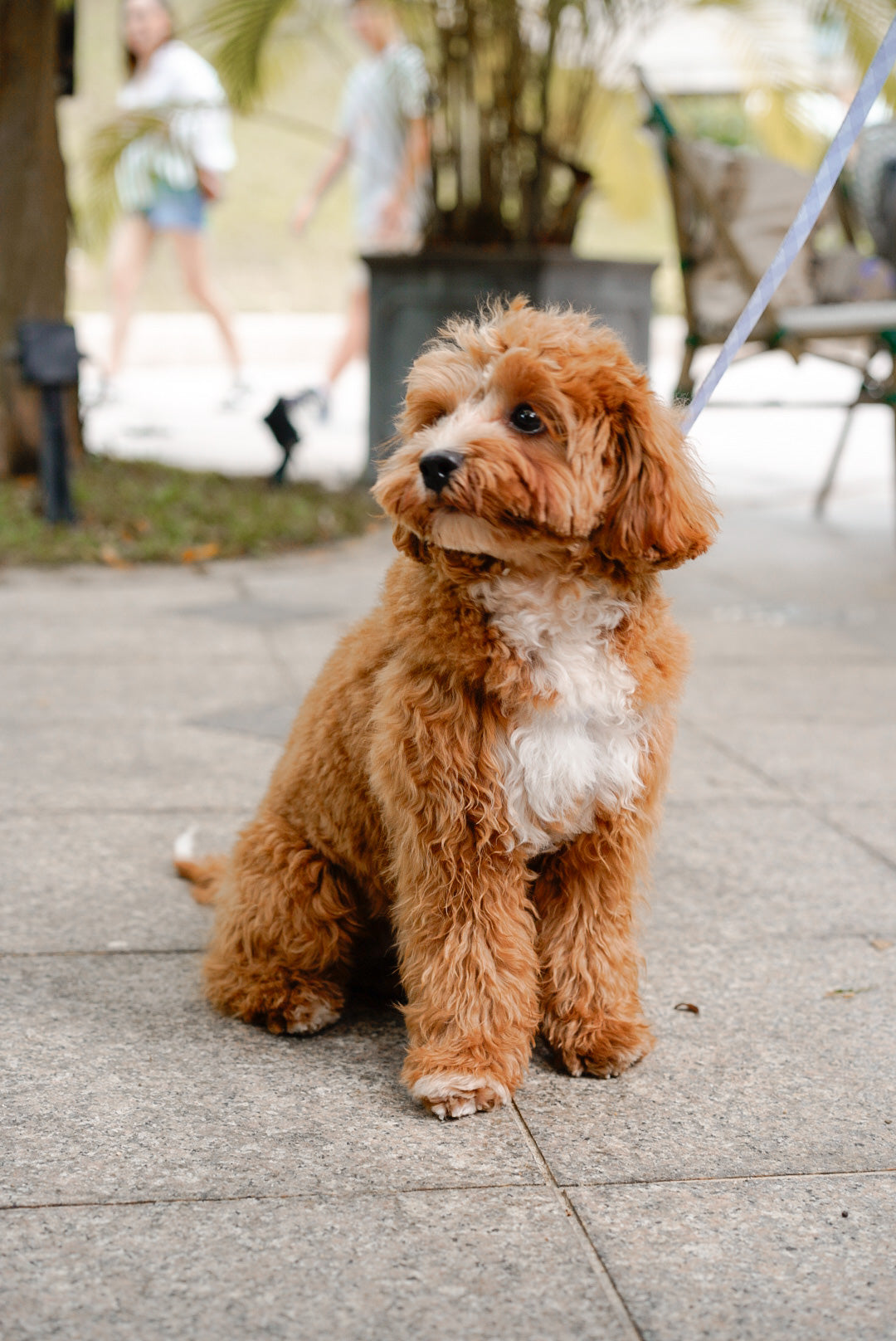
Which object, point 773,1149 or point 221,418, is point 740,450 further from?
point 773,1149

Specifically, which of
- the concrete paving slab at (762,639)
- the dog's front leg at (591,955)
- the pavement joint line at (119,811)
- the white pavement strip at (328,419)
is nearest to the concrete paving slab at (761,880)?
the dog's front leg at (591,955)

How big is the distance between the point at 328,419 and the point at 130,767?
7.98 meters

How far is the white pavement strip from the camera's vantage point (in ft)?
31.8

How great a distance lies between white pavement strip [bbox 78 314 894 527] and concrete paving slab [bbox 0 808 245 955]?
11.9ft

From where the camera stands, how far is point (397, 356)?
28.1ft

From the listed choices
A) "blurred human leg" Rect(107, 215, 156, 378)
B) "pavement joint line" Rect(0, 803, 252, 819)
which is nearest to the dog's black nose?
"pavement joint line" Rect(0, 803, 252, 819)

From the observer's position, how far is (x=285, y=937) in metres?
2.76

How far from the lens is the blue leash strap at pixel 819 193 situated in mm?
2553

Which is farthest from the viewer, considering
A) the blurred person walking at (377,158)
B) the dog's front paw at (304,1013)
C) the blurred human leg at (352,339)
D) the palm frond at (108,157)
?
the blurred human leg at (352,339)

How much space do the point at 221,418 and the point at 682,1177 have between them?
10403mm

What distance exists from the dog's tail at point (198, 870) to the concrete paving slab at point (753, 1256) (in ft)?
4.40

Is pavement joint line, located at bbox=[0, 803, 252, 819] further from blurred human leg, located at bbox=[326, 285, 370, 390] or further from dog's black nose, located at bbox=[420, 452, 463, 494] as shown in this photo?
blurred human leg, located at bbox=[326, 285, 370, 390]

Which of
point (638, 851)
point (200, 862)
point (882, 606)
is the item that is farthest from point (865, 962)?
point (882, 606)

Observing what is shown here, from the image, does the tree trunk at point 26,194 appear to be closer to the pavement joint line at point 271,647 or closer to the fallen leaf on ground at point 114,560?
the fallen leaf on ground at point 114,560
